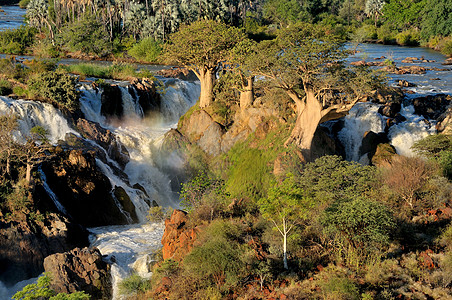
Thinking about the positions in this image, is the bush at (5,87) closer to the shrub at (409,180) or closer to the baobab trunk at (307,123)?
the baobab trunk at (307,123)

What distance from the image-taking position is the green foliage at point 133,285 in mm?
14883

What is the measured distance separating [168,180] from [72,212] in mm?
7310

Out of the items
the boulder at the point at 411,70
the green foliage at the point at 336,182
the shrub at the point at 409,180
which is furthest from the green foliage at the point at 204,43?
the boulder at the point at 411,70

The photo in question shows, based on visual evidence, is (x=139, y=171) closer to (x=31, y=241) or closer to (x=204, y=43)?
(x=204, y=43)

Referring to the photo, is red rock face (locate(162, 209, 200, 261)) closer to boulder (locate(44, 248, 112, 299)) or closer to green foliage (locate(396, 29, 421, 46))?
boulder (locate(44, 248, 112, 299))

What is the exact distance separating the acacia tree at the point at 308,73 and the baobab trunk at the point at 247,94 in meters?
1.90

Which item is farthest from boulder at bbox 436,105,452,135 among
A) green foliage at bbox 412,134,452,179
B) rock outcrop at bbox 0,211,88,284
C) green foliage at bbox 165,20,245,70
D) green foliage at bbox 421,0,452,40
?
green foliage at bbox 421,0,452,40

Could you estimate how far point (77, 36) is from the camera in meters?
62.5

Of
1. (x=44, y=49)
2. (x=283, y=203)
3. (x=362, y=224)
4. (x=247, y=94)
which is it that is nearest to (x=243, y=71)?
(x=247, y=94)

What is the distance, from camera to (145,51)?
2507 inches

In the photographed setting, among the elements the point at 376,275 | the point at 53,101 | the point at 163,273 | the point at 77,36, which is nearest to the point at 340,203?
the point at 376,275

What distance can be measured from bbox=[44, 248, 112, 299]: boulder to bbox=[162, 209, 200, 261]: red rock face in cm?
290

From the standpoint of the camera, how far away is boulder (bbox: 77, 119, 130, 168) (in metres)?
27.2

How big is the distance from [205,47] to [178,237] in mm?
15348
